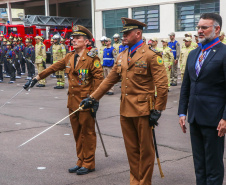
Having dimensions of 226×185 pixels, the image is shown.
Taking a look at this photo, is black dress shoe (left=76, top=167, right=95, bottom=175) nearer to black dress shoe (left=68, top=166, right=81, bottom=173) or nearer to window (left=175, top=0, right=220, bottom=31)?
black dress shoe (left=68, top=166, right=81, bottom=173)

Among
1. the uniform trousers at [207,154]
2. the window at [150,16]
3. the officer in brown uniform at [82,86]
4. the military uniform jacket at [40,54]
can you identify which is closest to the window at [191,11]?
the window at [150,16]

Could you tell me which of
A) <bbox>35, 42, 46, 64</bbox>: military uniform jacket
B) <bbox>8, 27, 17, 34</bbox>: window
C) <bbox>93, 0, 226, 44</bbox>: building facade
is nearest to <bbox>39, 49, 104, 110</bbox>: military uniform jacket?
<bbox>35, 42, 46, 64</bbox>: military uniform jacket

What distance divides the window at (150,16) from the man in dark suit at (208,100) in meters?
20.7

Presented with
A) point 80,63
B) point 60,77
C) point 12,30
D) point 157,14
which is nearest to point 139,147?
point 80,63

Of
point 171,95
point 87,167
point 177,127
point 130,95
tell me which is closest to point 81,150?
point 87,167

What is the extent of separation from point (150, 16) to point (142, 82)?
2067 cm

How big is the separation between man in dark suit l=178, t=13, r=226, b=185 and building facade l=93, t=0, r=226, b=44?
59.2ft

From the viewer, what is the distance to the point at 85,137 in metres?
5.63

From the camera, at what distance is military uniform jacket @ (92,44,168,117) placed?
4453mm

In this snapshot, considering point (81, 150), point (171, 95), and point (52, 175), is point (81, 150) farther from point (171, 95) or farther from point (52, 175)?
point (171, 95)

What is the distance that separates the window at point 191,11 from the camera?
854 inches

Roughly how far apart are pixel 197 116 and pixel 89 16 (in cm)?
3901

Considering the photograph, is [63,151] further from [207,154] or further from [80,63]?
[207,154]

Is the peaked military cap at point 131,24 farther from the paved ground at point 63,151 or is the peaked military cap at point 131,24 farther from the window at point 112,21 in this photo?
the window at point 112,21
